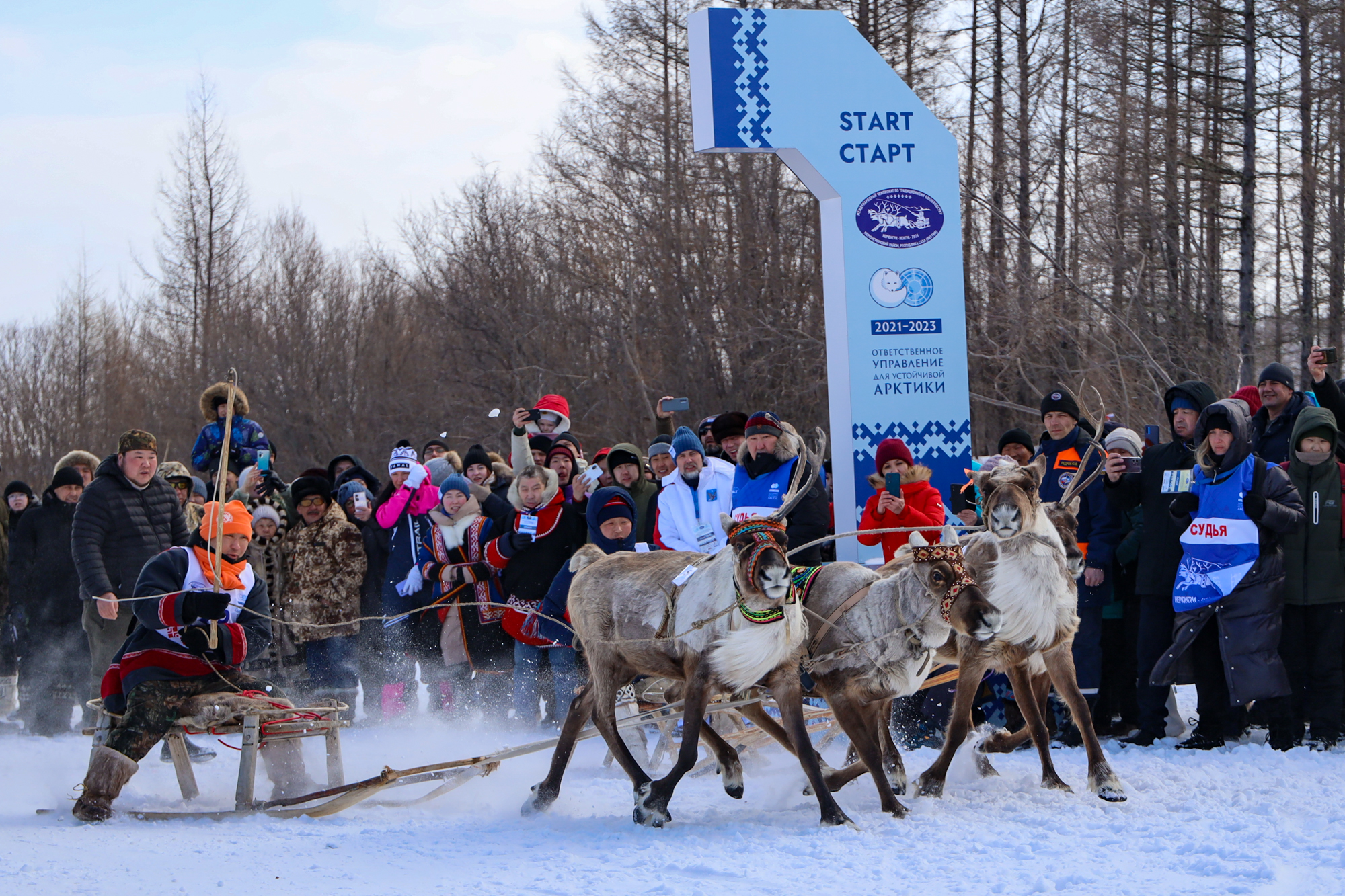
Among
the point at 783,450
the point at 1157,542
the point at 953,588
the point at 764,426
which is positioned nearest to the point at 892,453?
the point at 783,450

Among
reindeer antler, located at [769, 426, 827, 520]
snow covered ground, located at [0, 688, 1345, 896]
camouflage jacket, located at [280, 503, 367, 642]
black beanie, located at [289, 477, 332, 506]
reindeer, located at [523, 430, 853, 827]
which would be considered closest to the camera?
snow covered ground, located at [0, 688, 1345, 896]

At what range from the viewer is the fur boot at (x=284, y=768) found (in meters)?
5.82

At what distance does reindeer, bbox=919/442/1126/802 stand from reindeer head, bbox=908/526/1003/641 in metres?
0.26

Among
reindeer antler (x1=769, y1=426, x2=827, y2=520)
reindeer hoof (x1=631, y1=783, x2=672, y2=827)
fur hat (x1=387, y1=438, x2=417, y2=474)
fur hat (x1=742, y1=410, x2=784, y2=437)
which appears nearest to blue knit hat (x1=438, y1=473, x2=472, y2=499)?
fur hat (x1=387, y1=438, x2=417, y2=474)

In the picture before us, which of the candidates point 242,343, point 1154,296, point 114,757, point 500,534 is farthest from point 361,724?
point 242,343

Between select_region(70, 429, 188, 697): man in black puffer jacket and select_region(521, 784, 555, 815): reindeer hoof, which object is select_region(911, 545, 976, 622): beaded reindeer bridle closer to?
select_region(521, 784, 555, 815): reindeer hoof

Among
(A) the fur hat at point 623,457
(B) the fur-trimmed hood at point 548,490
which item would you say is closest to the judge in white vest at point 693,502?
(A) the fur hat at point 623,457

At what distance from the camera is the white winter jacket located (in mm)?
7305

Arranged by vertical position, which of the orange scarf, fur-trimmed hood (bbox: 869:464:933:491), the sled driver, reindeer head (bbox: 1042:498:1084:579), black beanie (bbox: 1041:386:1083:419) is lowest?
the sled driver

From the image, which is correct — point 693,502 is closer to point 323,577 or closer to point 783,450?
point 783,450

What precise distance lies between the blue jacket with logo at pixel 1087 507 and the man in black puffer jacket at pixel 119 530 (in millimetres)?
5318

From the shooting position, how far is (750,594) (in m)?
4.96

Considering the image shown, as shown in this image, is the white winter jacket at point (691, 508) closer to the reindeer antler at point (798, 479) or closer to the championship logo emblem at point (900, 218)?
the reindeer antler at point (798, 479)

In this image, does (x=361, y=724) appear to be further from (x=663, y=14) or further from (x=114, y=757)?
(x=663, y=14)
